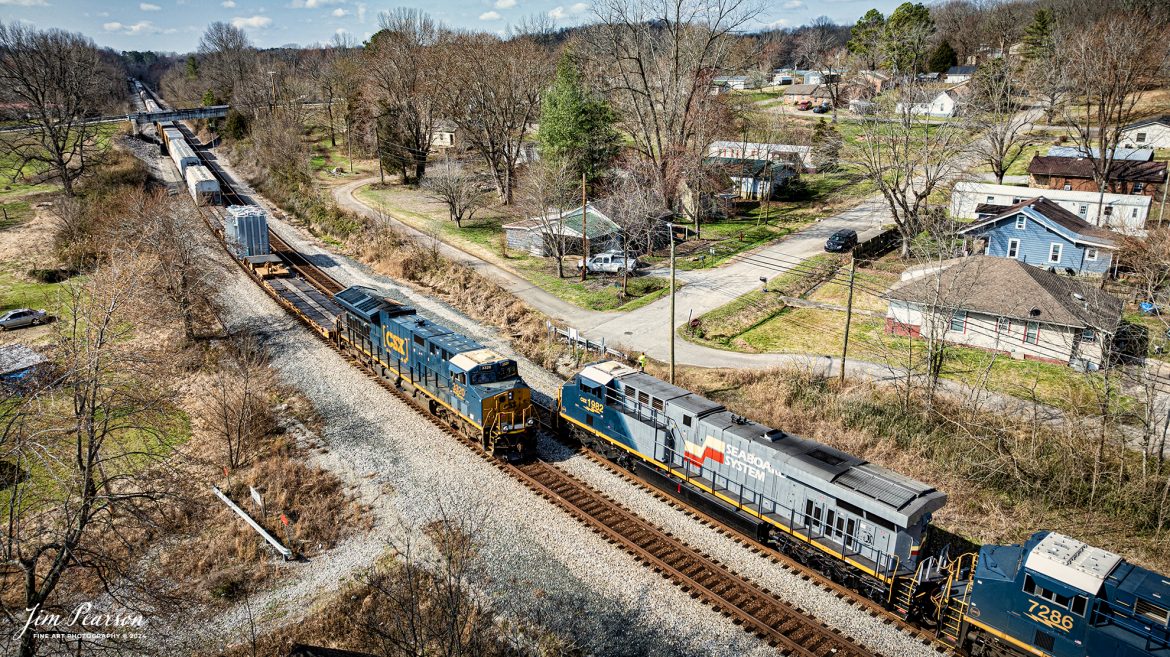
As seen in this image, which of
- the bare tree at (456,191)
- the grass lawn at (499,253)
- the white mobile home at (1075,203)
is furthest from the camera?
the bare tree at (456,191)

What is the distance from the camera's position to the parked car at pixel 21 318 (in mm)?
43750

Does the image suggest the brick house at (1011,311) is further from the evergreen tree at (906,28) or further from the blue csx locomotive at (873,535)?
the evergreen tree at (906,28)

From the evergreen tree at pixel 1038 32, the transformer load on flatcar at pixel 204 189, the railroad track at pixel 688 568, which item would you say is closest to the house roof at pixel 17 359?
the railroad track at pixel 688 568

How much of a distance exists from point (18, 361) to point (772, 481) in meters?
36.6

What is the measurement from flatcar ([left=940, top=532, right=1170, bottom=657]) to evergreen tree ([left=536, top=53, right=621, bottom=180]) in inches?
2054

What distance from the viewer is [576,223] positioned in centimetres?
5403

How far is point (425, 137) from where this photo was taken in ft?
270

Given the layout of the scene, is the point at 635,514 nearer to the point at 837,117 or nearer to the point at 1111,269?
the point at 1111,269

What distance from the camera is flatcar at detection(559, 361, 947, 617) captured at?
18188 mm

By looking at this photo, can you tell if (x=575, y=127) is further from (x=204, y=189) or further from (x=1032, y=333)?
(x=1032, y=333)

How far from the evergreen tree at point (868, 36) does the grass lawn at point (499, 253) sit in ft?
258

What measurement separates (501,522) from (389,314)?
43.2 feet

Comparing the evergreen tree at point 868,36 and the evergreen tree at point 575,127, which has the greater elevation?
the evergreen tree at point 868,36

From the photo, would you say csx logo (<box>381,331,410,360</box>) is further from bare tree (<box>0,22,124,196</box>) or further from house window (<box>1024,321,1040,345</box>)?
bare tree (<box>0,22,124,196</box>)
